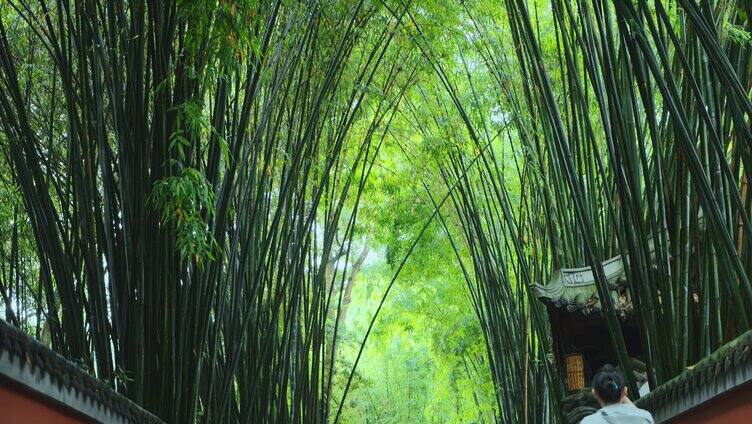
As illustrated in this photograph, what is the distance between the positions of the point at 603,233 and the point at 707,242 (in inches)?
85.1

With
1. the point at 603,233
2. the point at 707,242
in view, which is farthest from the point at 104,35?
the point at 603,233

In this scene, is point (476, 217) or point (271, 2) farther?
point (476, 217)

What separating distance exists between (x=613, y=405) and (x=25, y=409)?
4.83 ft

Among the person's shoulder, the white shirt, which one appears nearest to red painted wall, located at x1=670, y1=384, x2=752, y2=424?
the white shirt

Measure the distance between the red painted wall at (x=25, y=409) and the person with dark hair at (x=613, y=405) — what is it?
4.28ft

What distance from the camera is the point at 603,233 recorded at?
5195 mm

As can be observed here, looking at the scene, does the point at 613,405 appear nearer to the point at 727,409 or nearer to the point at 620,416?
the point at 620,416

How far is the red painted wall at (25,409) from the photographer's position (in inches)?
68.6

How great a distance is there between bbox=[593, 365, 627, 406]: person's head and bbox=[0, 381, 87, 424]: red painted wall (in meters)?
1.33

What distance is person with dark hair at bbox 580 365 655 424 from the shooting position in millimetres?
2590

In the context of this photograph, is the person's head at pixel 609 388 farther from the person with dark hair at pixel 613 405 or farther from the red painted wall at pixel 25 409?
the red painted wall at pixel 25 409

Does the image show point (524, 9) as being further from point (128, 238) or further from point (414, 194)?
point (414, 194)

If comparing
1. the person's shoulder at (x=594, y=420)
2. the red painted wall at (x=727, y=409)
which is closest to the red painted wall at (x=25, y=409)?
the person's shoulder at (x=594, y=420)

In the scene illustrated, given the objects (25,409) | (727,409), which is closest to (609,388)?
(727,409)
